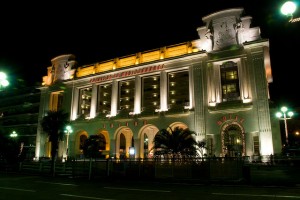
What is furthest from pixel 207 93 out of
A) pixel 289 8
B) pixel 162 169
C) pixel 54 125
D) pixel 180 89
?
pixel 289 8

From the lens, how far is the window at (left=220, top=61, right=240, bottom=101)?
1206 inches

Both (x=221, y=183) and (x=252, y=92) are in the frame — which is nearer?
(x=221, y=183)

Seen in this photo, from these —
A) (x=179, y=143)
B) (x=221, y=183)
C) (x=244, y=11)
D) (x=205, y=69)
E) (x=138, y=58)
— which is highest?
(x=244, y=11)

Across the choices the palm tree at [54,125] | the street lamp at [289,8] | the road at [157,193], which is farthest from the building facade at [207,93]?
the street lamp at [289,8]

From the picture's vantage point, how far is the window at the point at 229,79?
30641 millimetres

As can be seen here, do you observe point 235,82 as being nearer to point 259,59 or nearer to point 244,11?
point 259,59

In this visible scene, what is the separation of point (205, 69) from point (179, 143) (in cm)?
1267

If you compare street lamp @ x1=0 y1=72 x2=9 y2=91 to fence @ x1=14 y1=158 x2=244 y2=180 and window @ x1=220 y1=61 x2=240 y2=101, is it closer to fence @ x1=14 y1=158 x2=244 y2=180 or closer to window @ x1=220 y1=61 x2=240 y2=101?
Answer: fence @ x1=14 y1=158 x2=244 y2=180

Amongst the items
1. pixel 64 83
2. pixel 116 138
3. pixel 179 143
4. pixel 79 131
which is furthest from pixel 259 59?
pixel 64 83

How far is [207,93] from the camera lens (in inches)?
1191

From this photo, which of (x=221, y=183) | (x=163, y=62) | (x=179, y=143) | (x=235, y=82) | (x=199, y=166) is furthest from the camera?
(x=163, y=62)

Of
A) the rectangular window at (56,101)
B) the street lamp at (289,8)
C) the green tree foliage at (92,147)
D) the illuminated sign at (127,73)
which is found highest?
the illuminated sign at (127,73)

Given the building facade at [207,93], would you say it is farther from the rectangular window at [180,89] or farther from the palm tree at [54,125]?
the rectangular window at [180,89]

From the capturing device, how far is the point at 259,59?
28.4 meters
